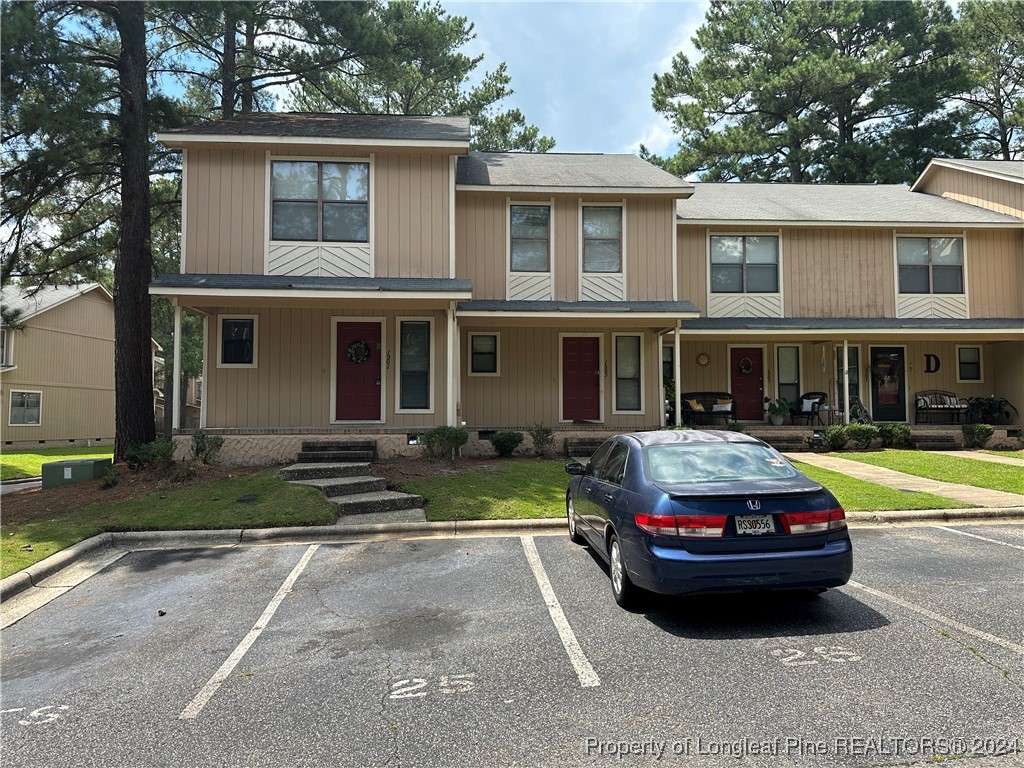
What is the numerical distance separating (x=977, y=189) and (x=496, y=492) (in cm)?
1947

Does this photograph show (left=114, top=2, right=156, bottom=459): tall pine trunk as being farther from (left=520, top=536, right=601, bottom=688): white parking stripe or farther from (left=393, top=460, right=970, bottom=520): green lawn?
(left=520, top=536, right=601, bottom=688): white parking stripe

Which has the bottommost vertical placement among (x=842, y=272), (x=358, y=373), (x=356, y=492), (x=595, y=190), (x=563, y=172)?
(x=356, y=492)

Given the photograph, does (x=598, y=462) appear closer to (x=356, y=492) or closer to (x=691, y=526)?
(x=691, y=526)

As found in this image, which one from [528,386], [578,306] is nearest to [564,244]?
[578,306]

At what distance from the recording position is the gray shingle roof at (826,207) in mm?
16703

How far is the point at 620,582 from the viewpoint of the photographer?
16.0 feet

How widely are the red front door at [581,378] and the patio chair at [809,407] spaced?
5974 millimetres

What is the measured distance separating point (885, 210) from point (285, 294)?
1747 cm

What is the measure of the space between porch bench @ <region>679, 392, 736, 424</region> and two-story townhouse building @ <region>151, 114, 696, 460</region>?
121 centimetres

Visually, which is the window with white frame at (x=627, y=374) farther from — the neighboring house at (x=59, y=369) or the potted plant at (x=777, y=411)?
the neighboring house at (x=59, y=369)

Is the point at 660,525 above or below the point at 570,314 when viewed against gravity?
below

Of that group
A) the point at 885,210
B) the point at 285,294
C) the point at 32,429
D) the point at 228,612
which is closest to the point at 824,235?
the point at 885,210

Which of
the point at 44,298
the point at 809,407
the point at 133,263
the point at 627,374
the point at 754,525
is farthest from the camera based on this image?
the point at 44,298

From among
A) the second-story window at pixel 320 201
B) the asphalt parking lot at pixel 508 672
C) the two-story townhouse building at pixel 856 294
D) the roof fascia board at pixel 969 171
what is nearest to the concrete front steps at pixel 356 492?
the asphalt parking lot at pixel 508 672
